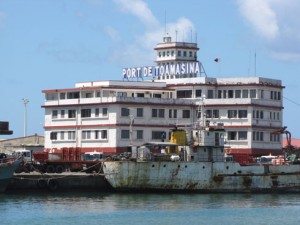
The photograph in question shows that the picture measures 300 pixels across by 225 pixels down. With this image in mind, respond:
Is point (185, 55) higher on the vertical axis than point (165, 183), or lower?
higher

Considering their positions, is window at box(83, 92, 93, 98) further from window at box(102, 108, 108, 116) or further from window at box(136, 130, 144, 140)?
window at box(136, 130, 144, 140)

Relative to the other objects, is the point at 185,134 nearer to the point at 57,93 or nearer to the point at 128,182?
the point at 128,182

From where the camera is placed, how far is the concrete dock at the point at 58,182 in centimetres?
7888

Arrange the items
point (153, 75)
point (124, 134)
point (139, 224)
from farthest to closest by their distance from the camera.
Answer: point (153, 75), point (124, 134), point (139, 224)

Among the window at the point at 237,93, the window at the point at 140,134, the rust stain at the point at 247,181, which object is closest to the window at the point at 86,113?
the window at the point at 140,134

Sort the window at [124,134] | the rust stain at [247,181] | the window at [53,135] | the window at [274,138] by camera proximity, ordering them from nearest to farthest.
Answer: the rust stain at [247,181] < the window at [124,134] < the window at [274,138] < the window at [53,135]

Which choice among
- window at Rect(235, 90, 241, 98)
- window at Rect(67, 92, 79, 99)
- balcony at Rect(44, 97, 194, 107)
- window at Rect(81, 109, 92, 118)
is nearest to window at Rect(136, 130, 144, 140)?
balcony at Rect(44, 97, 194, 107)

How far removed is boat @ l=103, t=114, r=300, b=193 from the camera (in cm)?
7775

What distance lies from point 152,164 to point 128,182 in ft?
8.28

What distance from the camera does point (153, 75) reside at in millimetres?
111438

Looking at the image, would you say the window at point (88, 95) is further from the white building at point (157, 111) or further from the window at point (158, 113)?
the window at point (158, 113)

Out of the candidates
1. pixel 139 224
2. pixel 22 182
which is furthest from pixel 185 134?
pixel 139 224

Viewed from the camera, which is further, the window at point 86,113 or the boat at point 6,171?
the window at point 86,113

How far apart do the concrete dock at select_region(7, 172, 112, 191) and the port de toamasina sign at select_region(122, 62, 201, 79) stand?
30513 millimetres
